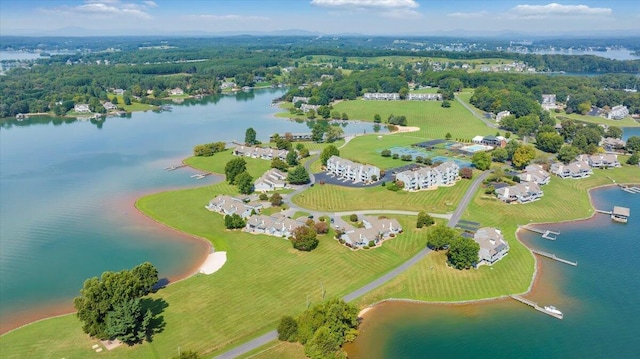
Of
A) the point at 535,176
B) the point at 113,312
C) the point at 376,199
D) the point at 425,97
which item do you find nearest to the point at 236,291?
the point at 113,312

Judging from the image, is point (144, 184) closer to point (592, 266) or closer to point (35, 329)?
point (35, 329)

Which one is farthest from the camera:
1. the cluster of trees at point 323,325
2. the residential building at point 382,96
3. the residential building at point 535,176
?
the residential building at point 382,96

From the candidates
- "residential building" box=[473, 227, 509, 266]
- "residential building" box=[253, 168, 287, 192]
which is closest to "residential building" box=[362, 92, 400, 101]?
"residential building" box=[253, 168, 287, 192]

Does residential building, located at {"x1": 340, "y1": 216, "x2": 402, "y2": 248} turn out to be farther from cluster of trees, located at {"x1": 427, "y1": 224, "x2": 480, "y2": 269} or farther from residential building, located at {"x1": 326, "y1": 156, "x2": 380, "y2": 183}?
residential building, located at {"x1": 326, "y1": 156, "x2": 380, "y2": 183}

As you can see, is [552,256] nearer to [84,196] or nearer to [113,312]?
[113,312]

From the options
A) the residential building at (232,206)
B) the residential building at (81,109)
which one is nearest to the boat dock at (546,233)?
the residential building at (232,206)

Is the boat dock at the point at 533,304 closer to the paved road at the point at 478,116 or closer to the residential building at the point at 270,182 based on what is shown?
the residential building at the point at 270,182
